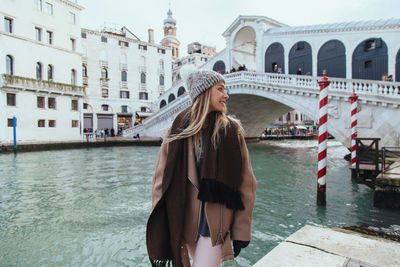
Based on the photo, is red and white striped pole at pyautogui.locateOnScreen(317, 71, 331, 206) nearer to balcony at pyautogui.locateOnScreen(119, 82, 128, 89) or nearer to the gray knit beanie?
the gray knit beanie

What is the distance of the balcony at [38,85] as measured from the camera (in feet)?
50.4

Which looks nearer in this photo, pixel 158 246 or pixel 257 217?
pixel 158 246

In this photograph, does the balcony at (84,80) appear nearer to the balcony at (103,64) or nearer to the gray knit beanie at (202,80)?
the balcony at (103,64)

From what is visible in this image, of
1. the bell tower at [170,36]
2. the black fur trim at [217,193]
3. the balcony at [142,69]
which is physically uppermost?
the bell tower at [170,36]

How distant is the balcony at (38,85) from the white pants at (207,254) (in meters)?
17.9

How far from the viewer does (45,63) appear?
1767 cm

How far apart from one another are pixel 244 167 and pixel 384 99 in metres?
9.33

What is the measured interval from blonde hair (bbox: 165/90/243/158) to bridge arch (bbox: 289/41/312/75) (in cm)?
1347

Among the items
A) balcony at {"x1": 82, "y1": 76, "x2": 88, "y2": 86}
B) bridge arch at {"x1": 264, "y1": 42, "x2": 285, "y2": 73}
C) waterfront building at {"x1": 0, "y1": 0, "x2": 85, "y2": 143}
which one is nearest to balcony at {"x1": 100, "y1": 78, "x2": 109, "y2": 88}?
balcony at {"x1": 82, "y1": 76, "x2": 88, "y2": 86}

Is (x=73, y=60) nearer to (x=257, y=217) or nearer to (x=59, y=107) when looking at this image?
(x=59, y=107)

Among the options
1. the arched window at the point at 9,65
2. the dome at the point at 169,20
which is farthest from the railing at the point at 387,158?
the dome at the point at 169,20

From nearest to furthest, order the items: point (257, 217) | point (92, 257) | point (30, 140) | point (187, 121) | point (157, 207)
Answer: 1. point (157, 207)
2. point (187, 121)
3. point (92, 257)
4. point (257, 217)
5. point (30, 140)

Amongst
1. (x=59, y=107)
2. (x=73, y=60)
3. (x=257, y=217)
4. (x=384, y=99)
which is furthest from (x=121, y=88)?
(x=257, y=217)

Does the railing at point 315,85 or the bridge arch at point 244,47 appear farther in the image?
the bridge arch at point 244,47
